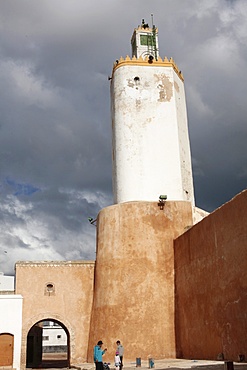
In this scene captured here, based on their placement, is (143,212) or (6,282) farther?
(6,282)

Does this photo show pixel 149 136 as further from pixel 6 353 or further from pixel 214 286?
pixel 6 353

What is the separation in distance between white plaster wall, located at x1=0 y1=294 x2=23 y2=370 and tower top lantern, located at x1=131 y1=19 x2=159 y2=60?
1234 cm

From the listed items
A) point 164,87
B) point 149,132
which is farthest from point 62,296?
point 164,87

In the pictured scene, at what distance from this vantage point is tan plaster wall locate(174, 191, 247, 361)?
12.7 meters

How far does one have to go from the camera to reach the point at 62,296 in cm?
1947

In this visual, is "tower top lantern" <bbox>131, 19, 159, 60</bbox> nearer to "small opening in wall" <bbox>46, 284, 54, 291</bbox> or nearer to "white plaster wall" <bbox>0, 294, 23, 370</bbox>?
"small opening in wall" <bbox>46, 284, 54, 291</bbox>

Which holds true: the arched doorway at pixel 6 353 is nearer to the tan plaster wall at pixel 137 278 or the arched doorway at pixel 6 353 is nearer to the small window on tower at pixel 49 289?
the small window on tower at pixel 49 289

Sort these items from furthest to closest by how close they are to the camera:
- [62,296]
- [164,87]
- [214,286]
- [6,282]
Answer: [6,282] → [164,87] → [62,296] → [214,286]

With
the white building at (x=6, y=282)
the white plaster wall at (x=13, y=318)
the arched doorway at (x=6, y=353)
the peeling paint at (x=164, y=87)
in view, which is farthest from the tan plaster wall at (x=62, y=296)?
the white building at (x=6, y=282)

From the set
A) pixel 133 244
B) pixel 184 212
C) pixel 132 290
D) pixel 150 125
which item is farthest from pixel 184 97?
pixel 132 290

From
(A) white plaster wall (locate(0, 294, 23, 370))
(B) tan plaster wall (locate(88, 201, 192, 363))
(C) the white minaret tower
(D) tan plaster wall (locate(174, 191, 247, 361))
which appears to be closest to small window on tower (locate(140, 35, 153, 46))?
(C) the white minaret tower

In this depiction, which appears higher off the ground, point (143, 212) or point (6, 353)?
point (143, 212)

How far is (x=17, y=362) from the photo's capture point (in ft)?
60.4

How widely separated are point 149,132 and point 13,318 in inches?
372
